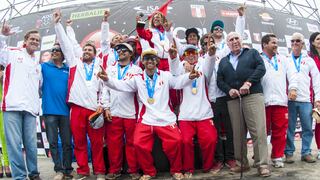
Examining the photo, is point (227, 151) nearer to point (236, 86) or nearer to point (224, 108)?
point (224, 108)

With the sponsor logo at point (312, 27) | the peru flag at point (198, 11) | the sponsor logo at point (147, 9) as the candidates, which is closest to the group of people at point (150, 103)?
the sponsor logo at point (147, 9)

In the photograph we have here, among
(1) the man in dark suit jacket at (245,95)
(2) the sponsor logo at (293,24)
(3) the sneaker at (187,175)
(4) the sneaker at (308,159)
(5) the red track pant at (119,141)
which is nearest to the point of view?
(1) the man in dark suit jacket at (245,95)

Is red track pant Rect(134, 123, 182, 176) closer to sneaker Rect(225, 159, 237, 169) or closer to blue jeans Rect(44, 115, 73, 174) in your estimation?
sneaker Rect(225, 159, 237, 169)

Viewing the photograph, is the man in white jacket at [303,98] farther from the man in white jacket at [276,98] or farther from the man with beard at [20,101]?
the man with beard at [20,101]

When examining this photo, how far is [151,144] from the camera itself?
4020 mm

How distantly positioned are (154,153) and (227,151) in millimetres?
984

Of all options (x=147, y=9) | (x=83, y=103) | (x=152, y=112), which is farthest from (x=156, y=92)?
(x=147, y=9)

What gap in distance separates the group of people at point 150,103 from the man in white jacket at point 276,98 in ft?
0.04

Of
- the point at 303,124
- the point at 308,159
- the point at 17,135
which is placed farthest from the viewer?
the point at 303,124

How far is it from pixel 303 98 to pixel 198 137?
171 cm

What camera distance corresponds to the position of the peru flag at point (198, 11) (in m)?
8.07

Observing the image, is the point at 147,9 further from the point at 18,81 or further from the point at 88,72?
the point at 18,81

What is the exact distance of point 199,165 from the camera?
4.54m

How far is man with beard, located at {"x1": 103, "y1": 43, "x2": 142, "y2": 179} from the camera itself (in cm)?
413
